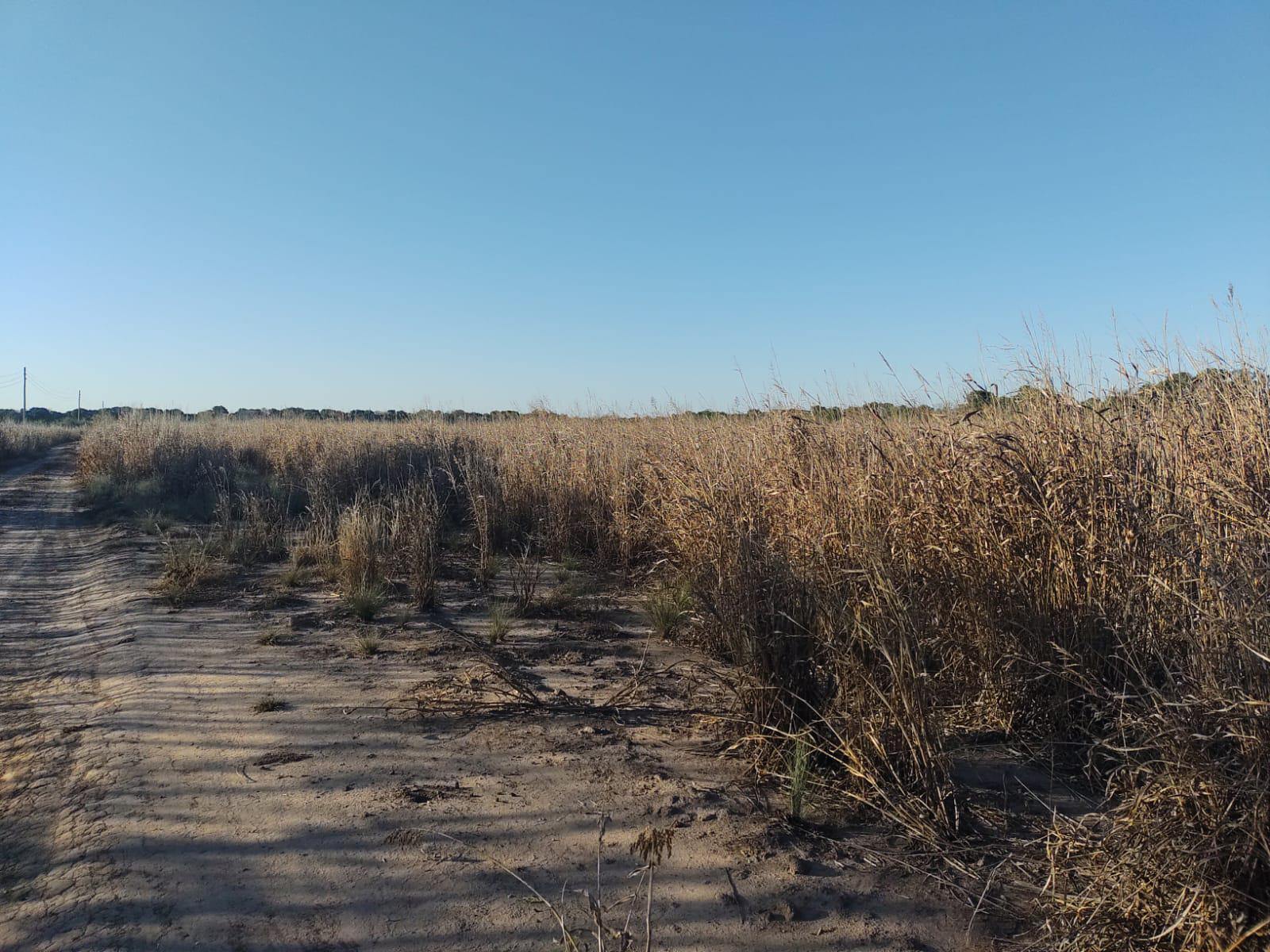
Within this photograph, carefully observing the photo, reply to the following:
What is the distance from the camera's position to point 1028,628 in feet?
11.8

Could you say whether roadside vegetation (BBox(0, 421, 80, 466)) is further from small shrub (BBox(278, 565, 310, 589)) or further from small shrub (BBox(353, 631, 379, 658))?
small shrub (BBox(353, 631, 379, 658))

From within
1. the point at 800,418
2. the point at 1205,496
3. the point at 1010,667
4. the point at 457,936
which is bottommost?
the point at 457,936

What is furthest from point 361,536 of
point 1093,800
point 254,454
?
point 254,454

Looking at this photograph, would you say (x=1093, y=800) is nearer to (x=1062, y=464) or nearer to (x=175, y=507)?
(x=1062, y=464)

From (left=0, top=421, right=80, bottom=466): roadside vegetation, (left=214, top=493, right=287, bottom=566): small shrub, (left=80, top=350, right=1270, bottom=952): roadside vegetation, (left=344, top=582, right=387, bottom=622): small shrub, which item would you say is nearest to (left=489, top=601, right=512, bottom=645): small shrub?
(left=80, top=350, right=1270, bottom=952): roadside vegetation

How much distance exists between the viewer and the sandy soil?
252 centimetres

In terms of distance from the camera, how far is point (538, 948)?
2.39m

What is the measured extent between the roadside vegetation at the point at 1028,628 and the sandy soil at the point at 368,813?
38cm

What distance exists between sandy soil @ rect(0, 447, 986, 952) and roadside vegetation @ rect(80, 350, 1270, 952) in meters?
0.38

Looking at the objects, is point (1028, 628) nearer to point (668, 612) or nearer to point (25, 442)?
point (668, 612)

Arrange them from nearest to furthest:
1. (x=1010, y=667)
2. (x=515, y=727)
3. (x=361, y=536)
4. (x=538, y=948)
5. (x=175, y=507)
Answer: (x=538, y=948), (x=1010, y=667), (x=515, y=727), (x=361, y=536), (x=175, y=507)

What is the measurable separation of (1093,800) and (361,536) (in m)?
6.12

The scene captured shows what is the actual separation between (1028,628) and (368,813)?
310 centimetres

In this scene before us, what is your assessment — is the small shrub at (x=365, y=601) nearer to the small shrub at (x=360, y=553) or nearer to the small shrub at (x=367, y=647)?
the small shrub at (x=360, y=553)
